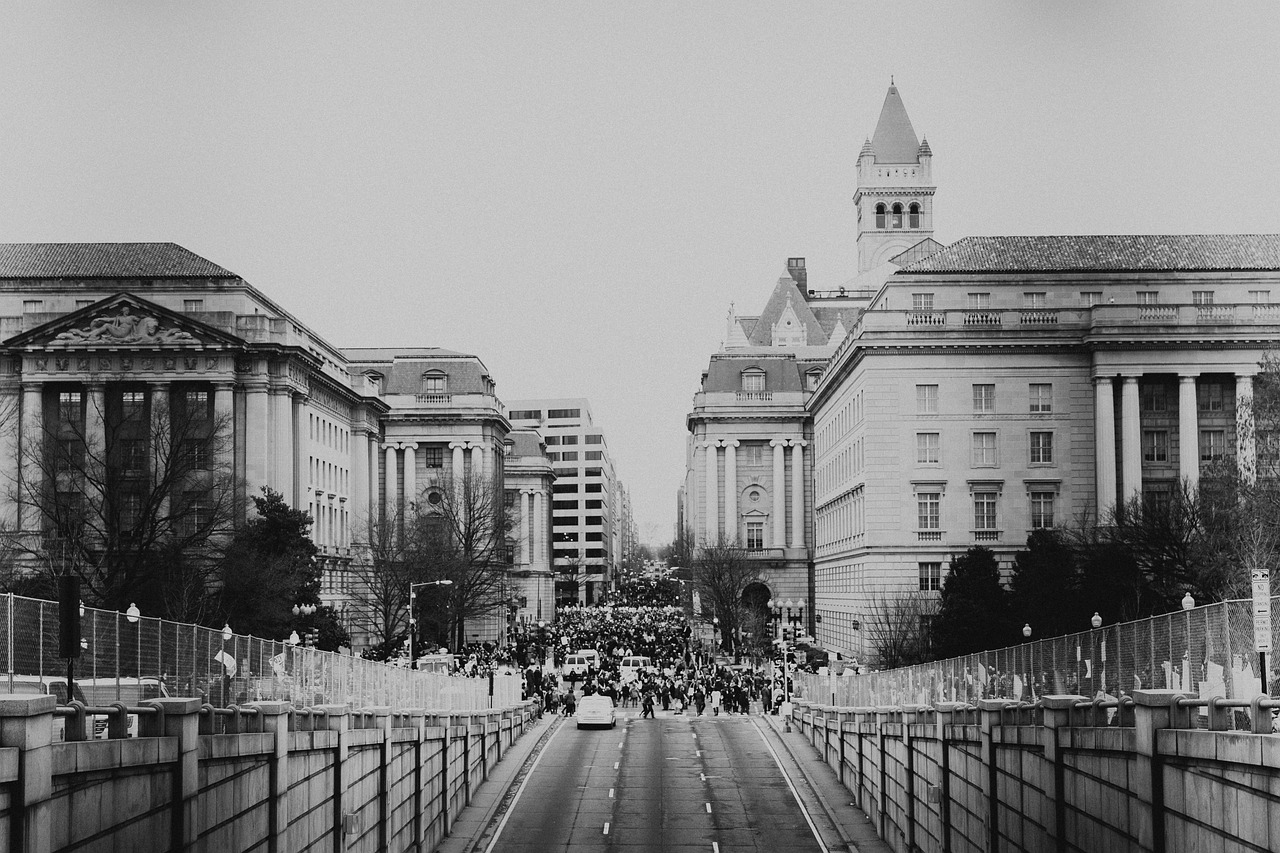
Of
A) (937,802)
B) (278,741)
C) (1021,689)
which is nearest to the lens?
(278,741)

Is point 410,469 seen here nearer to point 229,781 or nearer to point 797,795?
point 797,795

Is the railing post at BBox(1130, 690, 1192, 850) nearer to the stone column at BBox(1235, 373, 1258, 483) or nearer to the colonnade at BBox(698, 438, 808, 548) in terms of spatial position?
the stone column at BBox(1235, 373, 1258, 483)

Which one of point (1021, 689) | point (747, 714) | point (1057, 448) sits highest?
point (1057, 448)

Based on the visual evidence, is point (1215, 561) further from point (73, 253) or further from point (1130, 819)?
point (73, 253)

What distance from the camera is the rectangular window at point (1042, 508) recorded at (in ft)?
323

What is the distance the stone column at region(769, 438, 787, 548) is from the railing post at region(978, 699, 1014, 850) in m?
127

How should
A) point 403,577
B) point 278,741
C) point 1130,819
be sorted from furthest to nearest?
1. point 403,577
2. point 278,741
3. point 1130,819

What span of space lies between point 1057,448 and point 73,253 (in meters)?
60.3

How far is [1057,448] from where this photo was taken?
9925 cm

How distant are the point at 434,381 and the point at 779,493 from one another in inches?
1295

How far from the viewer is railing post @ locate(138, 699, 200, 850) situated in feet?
73.5

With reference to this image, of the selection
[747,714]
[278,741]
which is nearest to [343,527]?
[747,714]

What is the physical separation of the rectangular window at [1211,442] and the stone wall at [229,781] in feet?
205

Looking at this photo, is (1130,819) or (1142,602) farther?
(1142,602)
